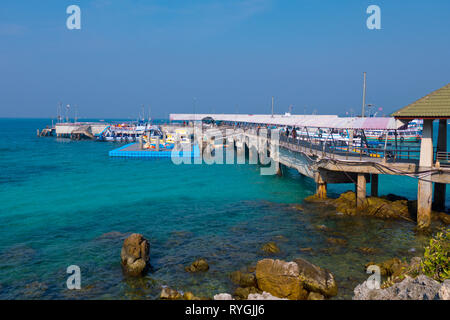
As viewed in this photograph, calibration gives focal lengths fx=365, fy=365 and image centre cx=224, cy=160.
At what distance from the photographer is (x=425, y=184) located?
2105cm

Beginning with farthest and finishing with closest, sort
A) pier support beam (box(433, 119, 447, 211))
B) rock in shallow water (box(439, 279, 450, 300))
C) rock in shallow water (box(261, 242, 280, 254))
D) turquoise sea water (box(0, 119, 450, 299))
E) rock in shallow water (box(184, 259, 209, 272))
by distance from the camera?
pier support beam (box(433, 119, 447, 211)) → rock in shallow water (box(261, 242, 280, 254)) → rock in shallow water (box(184, 259, 209, 272)) → turquoise sea water (box(0, 119, 450, 299)) → rock in shallow water (box(439, 279, 450, 300))

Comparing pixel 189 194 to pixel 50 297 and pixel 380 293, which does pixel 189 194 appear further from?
pixel 380 293

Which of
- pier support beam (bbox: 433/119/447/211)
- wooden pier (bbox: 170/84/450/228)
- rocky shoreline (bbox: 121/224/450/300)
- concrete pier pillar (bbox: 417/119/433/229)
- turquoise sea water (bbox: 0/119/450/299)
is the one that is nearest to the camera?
rocky shoreline (bbox: 121/224/450/300)

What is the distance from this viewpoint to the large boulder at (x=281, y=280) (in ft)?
45.2

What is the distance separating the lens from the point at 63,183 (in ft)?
129

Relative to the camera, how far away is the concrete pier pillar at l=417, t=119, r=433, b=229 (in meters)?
20.9

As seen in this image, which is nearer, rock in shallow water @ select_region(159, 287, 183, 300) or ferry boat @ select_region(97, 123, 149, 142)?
rock in shallow water @ select_region(159, 287, 183, 300)

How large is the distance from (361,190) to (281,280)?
13092 mm

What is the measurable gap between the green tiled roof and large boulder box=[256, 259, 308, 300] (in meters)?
12.3

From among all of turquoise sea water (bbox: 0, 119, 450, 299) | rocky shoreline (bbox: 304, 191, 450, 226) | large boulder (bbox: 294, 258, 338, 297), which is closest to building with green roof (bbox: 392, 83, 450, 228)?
turquoise sea water (bbox: 0, 119, 450, 299)

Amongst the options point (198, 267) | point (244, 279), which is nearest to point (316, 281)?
point (244, 279)

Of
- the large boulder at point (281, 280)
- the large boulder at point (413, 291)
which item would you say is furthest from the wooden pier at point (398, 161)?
the large boulder at point (413, 291)

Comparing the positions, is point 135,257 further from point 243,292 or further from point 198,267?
point 243,292

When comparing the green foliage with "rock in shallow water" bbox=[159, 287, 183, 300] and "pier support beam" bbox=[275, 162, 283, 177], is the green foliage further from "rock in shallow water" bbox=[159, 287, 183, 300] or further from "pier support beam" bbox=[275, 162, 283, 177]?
"pier support beam" bbox=[275, 162, 283, 177]
